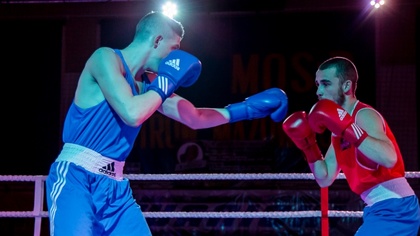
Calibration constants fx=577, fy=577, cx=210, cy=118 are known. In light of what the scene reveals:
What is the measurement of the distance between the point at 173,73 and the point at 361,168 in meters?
1.02

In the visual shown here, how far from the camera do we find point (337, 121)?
2.57m

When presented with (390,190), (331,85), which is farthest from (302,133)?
(390,190)

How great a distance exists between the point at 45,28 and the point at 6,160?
6.14 ft

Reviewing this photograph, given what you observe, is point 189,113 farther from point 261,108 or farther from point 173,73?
point 173,73

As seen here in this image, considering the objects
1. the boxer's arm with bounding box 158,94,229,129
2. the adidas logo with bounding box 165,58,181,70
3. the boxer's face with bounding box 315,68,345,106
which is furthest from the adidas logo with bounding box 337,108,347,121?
the adidas logo with bounding box 165,58,181,70

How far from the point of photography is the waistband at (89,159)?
83.4 inches

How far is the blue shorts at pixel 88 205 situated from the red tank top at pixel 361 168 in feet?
3.40

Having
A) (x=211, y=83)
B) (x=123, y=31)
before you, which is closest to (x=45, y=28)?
(x=123, y=31)

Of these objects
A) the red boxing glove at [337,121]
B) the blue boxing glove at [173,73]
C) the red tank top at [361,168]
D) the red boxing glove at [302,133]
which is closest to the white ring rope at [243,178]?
the red boxing glove at [302,133]

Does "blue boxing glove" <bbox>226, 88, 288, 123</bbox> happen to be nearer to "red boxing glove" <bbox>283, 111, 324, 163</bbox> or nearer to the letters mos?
"red boxing glove" <bbox>283, 111, 324, 163</bbox>

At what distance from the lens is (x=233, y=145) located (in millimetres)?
7148

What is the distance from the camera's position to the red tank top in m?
2.57

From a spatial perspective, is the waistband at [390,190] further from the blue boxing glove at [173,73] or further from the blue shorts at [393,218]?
the blue boxing glove at [173,73]

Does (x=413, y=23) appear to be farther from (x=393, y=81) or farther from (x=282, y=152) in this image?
(x=282, y=152)
